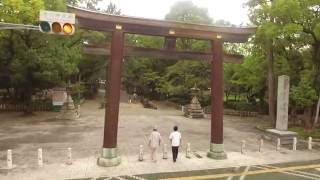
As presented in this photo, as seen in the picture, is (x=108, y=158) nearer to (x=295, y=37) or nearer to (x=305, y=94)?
(x=305, y=94)

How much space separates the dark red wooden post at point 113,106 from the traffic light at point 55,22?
4596mm

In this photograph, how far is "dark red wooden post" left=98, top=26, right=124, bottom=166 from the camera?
594 inches

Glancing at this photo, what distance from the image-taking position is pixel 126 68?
187ft

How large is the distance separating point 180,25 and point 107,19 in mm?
3342

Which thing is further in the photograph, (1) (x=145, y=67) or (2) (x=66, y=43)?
(1) (x=145, y=67)

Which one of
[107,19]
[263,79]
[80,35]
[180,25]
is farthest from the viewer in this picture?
[80,35]

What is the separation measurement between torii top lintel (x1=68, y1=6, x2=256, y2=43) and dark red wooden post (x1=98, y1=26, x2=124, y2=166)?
48cm

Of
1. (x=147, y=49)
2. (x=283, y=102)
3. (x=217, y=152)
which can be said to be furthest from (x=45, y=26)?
(x=283, y=102)

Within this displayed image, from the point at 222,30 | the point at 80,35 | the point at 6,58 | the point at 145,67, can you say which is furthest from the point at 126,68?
the point at 222,30

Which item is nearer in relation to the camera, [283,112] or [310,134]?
[283,112]

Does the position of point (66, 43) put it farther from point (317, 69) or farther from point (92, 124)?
point (317, 69)

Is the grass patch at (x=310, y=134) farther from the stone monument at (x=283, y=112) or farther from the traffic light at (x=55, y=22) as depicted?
the traffic light at (x=55, y=22)

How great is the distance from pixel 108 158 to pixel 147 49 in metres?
5.03

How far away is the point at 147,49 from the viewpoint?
1636cm
